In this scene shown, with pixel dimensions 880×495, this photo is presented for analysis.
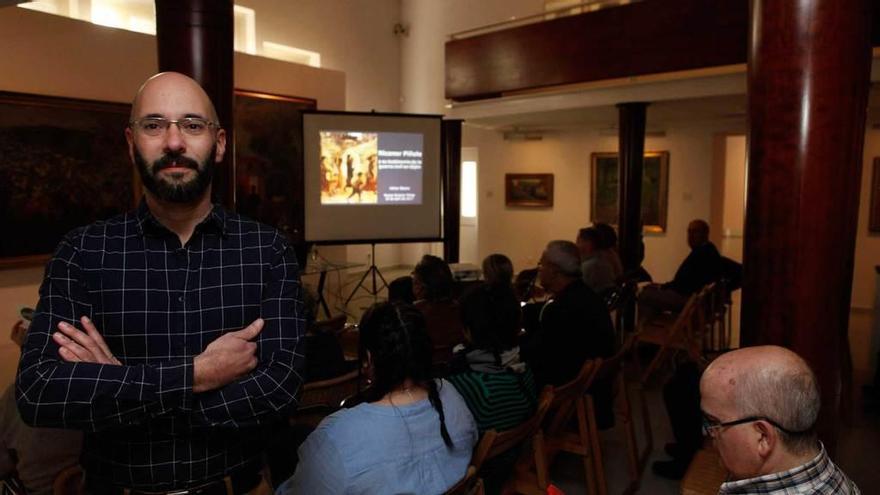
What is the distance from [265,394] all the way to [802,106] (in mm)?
1433

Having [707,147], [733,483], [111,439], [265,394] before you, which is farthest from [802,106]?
[707,147]

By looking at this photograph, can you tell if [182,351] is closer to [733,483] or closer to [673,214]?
[733,483]

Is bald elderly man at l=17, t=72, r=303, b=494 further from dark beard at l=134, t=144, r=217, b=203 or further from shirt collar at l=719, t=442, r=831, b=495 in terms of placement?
shirt collar at l=719, t=442, r=831, b=495

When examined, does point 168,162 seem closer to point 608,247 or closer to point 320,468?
point 320,468

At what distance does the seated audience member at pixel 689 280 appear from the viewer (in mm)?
5500

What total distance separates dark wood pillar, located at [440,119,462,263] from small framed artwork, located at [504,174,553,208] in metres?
2.89

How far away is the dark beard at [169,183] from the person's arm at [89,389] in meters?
0.33

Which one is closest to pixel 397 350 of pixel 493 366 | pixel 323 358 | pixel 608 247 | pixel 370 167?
pixel 493 366

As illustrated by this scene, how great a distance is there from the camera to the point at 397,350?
1808 mm

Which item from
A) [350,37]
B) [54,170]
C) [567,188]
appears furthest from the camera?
[350,37]

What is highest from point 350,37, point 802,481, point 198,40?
point 350,37

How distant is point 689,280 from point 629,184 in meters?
1.76

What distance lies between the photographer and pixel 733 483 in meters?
1.35

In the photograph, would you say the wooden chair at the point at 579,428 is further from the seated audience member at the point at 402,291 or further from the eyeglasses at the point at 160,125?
the seated audience member at the point at 402,291
